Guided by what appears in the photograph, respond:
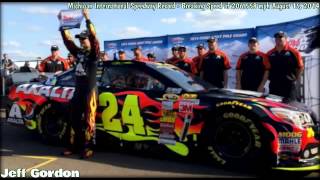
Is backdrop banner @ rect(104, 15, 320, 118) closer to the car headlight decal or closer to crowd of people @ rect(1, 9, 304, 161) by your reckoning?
crowd of people @ rect(1, 9, 304, 161)

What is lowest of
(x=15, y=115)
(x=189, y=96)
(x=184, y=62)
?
(x=15, y=115)

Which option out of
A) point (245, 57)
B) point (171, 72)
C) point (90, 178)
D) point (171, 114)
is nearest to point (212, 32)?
point (245, 57)

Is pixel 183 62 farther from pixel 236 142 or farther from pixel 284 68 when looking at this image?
pixel 236 142

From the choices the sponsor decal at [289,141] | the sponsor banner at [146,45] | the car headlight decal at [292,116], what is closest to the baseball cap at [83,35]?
the car headlight decal at [292,116]

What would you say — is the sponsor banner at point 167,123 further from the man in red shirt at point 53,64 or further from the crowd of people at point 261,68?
the man in red shirt at point 53,64

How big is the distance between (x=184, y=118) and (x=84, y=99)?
148 centimetres

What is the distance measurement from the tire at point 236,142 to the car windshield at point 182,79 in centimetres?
72

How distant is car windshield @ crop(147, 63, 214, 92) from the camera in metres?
6.37

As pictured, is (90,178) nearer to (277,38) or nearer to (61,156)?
(61,156)

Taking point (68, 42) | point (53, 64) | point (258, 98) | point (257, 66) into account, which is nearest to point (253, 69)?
point (257, 66)

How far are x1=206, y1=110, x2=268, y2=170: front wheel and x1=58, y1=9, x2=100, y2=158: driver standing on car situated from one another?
5.68ft

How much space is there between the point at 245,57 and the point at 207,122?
2843 mm

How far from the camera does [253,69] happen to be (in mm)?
8273

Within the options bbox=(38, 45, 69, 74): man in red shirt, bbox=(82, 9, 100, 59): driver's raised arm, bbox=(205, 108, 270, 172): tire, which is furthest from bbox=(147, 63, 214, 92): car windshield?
bbox=(38, 45, 69, 74): man in red shirt
